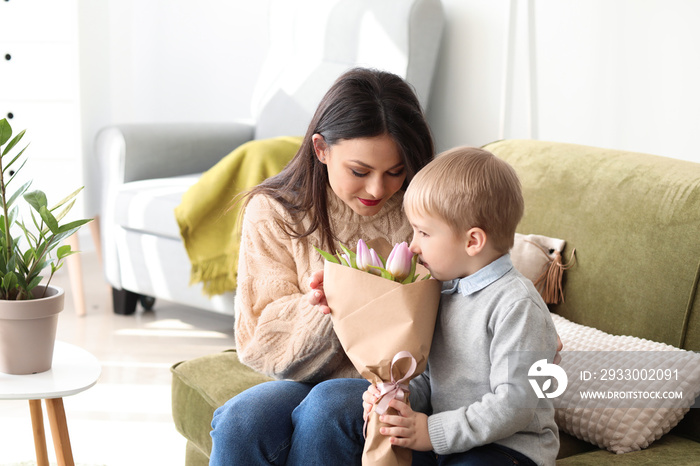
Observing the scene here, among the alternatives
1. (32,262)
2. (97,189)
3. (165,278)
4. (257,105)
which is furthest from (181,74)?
(32,262)

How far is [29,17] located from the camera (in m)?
2.94

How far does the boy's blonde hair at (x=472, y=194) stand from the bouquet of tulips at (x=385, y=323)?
0.08 m

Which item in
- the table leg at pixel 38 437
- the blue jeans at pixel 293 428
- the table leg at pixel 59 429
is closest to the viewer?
the blue jeans at pixel 293 428

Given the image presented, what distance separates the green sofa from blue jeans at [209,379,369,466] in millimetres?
214

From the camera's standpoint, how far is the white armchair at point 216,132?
2736mm

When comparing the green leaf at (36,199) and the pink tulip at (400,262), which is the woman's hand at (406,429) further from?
the green leaf at (36,199)

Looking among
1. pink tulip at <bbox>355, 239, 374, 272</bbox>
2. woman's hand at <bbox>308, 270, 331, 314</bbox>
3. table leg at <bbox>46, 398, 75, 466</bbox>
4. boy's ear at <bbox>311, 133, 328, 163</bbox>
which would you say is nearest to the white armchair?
table leg at <bbox>46, 398, 75, 466</bbox>

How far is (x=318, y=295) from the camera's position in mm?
1184

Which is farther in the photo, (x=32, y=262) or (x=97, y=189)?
(x=97, y=189)

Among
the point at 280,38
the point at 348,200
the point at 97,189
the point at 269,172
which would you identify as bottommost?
the point at 97,189

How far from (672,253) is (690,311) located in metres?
0.11

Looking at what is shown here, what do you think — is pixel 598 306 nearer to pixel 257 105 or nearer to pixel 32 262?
pixel 32 262

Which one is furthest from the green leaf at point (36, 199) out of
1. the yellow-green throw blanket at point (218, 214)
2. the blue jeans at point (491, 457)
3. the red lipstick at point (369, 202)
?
the yellow-green throw blanket at point (218, 214)

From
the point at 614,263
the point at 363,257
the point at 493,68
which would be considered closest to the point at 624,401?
the point at 614,263
